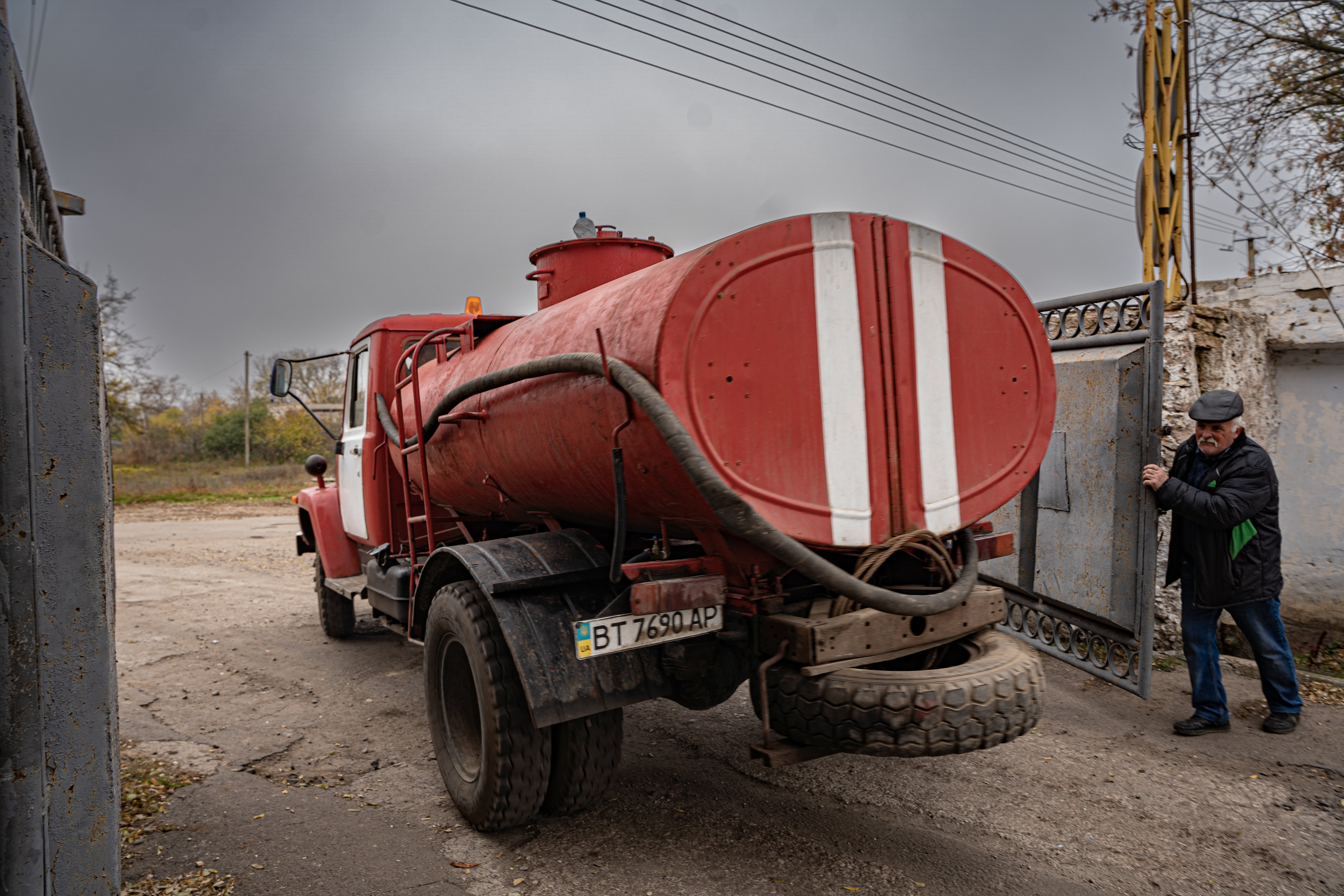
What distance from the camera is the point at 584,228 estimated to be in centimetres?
460

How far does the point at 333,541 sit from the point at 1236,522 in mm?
5843

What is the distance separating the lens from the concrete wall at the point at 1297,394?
5.70m

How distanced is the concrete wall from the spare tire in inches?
149

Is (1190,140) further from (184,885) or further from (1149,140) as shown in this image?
(184,885)

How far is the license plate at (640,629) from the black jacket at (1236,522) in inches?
109

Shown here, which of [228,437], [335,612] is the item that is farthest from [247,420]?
[335,612]

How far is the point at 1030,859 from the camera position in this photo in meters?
2.96

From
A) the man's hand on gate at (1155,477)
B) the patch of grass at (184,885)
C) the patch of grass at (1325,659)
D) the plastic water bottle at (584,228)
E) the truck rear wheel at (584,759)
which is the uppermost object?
the plastic water bottle at (584,228)

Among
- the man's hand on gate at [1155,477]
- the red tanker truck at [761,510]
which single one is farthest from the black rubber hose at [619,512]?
the man's hand on gate at [1155,477]

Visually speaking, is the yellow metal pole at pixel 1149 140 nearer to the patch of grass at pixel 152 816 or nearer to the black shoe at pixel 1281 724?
the black shoe at pixel 1281 724

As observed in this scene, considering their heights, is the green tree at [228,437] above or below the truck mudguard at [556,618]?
above

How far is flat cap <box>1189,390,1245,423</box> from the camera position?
13.1 feet

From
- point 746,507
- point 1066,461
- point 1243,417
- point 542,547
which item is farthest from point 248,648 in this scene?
point 1243,417

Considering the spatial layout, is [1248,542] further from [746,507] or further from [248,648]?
[248,648]
